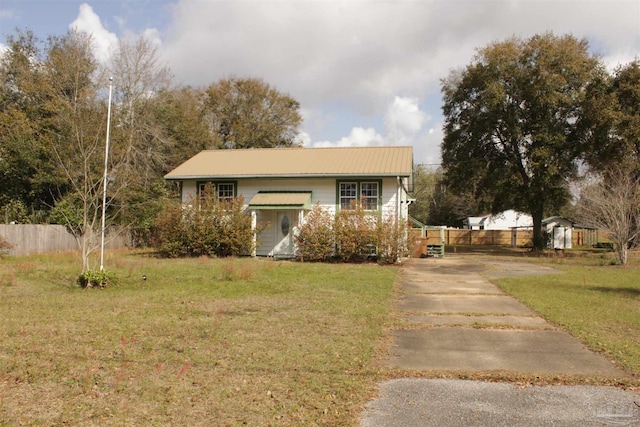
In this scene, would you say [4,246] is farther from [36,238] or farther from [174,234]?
[174,234]

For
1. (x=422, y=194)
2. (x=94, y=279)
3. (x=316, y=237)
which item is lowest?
(x=94, y=279)

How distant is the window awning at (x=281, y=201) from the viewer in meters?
19.5

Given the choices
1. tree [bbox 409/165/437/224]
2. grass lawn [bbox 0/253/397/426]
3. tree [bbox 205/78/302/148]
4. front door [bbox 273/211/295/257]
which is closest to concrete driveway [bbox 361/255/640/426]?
grass lawn [bbox 0/253/397/426]

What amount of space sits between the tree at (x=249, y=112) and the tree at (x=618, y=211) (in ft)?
89.1

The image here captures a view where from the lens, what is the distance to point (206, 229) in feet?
63.8

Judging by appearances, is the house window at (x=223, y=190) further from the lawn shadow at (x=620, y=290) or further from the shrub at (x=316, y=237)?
the lawn shadow at (x=620, y=290)

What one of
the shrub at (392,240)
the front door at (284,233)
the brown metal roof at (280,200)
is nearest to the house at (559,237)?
the shrub at (392,240)

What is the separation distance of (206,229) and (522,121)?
777 inches

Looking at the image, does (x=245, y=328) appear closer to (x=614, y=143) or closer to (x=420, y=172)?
(x=614, y=143)

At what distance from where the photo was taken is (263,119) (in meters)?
43.2

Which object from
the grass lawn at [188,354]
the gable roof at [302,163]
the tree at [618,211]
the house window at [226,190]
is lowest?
the grass lawn at [188,354]

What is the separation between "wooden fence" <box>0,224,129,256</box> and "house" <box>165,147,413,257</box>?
534cm

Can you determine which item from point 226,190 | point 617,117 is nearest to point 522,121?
point 617,117

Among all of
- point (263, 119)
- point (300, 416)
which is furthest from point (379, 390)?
point (263, 119)
